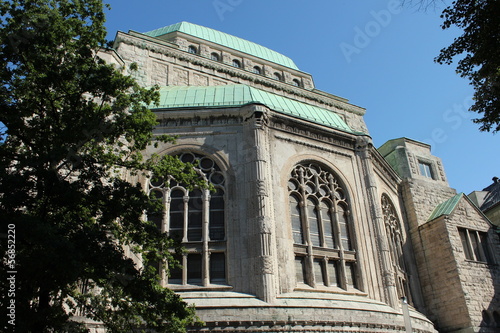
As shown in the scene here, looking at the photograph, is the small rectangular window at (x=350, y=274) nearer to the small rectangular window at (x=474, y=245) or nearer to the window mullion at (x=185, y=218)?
the window mullion at (x=185, y=218)

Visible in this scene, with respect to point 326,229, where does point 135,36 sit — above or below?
above

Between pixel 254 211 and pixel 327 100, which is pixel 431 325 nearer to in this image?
pixel 254 211

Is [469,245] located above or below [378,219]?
below

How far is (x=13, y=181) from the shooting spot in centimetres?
1047

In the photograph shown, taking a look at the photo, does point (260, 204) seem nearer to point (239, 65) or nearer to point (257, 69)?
point (239, 65)

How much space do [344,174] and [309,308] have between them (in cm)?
732

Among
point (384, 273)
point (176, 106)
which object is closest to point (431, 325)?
point (384, 273)

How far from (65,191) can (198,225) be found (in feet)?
29.9

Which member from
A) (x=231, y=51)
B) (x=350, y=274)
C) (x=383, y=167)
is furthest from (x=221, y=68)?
(x=350, y=274)

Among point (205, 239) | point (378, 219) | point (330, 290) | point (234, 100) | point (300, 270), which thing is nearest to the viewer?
point (205, 239)

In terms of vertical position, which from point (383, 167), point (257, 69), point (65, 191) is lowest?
point (65, 191)

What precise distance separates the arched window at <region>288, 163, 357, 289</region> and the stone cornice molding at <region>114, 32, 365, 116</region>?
11.7 m

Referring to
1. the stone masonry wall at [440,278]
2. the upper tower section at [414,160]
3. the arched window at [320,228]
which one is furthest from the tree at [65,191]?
the upper tower section at [414,160]

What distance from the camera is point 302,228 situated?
2056 centimetres
